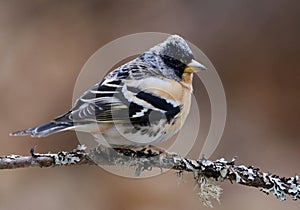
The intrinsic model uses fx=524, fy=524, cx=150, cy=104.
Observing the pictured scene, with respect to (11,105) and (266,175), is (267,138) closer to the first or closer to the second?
(11,105)

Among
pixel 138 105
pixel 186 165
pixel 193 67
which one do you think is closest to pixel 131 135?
pixel 138 105

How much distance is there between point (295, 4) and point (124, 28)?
6.22 ft

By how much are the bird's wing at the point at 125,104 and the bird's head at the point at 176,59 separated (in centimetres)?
14

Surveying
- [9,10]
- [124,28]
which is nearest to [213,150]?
[124,28]

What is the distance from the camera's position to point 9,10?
234 inches

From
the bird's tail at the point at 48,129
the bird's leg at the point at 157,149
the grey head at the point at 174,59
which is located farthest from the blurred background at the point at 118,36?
the bird's tail at the point at 48,129

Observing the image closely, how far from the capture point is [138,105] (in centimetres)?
232

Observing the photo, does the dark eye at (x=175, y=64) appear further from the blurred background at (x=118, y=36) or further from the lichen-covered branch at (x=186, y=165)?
the blurred background at (x=118, y=36)

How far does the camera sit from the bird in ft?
7.31

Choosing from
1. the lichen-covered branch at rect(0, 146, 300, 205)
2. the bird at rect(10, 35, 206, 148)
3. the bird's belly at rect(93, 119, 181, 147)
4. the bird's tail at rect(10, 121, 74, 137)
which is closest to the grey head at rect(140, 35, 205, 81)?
the bird at rect(10, 35, 206, 148)

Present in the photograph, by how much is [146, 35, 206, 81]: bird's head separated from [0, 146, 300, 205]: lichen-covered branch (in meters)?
0.49

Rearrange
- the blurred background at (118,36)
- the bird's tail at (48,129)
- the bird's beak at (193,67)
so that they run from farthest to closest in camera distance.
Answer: the blurred background at (118,36)
the bird's beak at (193,67)
the bird's tail at (48,129)

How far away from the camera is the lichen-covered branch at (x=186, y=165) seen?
214cm

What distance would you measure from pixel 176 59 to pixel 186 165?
637mm
